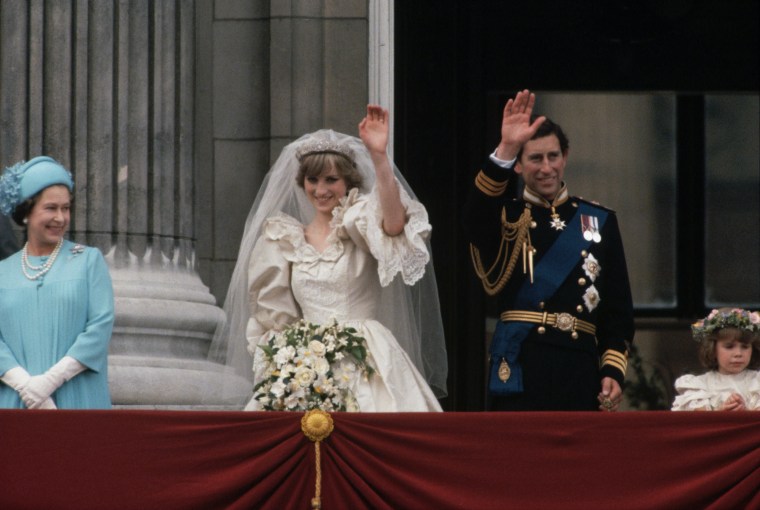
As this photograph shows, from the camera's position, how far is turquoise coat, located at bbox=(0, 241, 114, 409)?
7543mm

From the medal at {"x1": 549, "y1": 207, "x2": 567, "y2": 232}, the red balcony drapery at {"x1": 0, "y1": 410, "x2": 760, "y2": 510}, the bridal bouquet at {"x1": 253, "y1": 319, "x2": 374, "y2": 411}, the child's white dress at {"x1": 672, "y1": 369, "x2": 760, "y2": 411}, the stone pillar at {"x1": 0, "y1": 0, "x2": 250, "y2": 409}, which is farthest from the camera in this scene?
the stone pillar at {"x1": 0, "y1": 0, "x2": 250, "y2": 409}

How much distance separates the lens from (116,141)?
922cm

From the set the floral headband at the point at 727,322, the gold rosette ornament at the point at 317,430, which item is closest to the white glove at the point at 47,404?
the gold rosette ornament at the point at 317,430

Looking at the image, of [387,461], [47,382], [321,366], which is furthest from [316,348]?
[47,382]

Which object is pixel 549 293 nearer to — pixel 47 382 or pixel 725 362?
pixel 725 362

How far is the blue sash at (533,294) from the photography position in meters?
7.46

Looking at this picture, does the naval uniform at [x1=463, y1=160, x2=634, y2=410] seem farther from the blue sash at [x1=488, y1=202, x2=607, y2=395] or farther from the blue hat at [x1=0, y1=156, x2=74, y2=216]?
the blue hat at [x1=0, y1=156, x2=74, y2=216]

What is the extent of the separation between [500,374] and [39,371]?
1842 mm

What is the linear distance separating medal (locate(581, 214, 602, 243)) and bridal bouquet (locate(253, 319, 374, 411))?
39.2 inches

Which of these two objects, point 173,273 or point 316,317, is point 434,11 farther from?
point 316,317

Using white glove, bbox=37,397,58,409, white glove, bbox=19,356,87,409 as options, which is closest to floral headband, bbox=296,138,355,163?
white glove, bbox=19,356,87,409

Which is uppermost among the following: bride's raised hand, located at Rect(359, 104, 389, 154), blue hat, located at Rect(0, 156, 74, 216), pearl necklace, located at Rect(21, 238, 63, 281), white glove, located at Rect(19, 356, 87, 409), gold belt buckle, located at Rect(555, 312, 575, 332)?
bride's raised hand, located at Rect(359, 104, 389, 154)

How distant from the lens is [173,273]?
934 cm

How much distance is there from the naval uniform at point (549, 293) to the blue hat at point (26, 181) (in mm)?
1698
